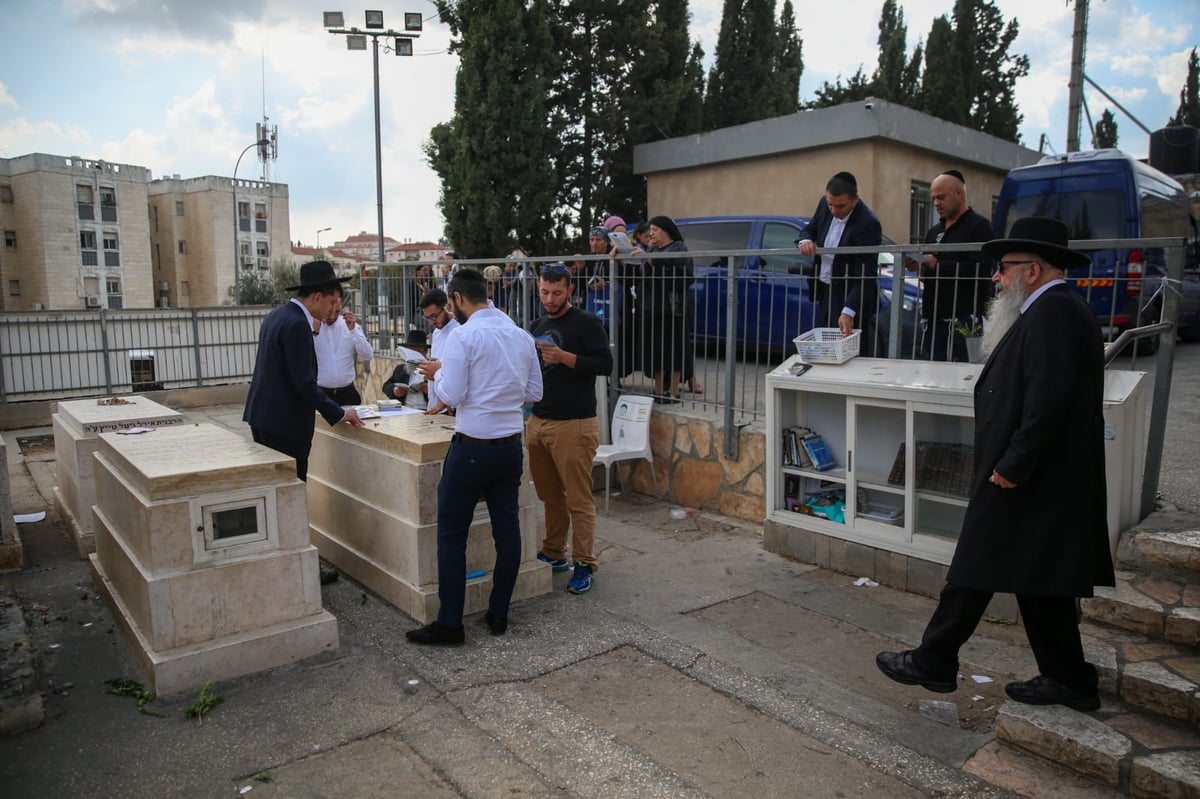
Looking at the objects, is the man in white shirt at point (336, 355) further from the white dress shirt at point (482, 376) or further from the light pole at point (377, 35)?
the light pole at point (377, 35)

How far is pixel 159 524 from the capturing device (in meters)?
3.93

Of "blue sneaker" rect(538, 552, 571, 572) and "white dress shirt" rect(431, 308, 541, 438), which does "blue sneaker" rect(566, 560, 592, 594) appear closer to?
"blue sneaker" rect(538, 552, 571, 572)

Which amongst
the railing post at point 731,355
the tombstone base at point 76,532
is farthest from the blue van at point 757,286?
the tombstone base at point 76,532

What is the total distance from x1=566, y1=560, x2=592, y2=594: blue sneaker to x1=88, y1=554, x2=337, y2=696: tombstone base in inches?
59.6

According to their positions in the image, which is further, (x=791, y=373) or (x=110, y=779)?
(x=791, y=373)

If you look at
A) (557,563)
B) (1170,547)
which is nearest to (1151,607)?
(1170,547)

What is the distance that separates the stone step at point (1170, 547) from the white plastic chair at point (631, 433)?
3.81 metres

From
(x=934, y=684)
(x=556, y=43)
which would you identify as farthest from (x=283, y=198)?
(x=934, y=684)

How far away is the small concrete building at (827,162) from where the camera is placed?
1353 cm

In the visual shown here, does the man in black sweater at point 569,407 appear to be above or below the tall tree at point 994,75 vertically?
below

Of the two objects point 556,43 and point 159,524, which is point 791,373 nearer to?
point 159,524

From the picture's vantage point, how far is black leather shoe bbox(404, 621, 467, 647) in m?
4.41

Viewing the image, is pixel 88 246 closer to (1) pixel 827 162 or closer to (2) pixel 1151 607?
(1) pixel 827 162

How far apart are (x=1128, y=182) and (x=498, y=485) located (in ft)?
34.4
